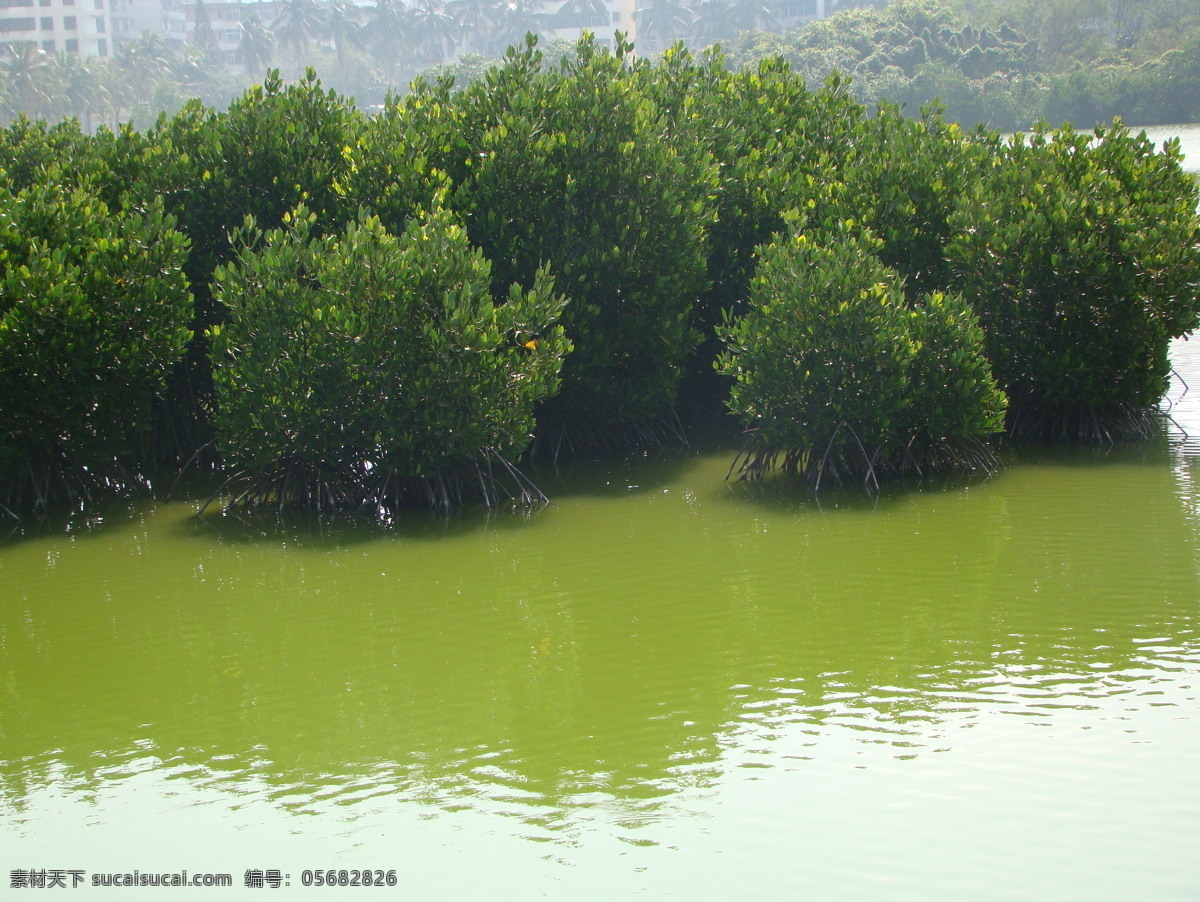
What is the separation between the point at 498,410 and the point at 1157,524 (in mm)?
5979

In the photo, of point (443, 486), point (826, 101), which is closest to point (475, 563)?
point (443, 486)

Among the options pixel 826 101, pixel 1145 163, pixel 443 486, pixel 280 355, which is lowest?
pixel 443 486

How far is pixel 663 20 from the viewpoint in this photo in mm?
129500

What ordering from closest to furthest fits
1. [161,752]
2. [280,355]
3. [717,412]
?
[161,752] < [280,355] < [717,412]

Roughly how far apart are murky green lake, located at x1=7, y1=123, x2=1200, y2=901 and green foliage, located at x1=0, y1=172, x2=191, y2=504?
105cm

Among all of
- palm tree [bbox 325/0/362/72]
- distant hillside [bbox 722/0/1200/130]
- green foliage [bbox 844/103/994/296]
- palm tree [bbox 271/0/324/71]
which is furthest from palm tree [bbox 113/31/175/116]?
green foliage [bbox 844/103/994/296]

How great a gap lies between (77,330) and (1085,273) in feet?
33.8

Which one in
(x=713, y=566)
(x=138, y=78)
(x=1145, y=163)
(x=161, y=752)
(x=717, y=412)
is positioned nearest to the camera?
(x=161, y=752)

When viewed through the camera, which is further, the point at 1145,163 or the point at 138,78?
the point at 138,78

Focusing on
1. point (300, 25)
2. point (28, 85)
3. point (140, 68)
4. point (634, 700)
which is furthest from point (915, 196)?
point (300, 25)

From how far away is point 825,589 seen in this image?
9625mm

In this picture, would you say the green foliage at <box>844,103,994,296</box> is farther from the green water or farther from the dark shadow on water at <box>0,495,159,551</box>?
the dark shadow on water at <box>0,495,159,551</box>

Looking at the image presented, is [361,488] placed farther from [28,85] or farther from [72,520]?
[28,85]

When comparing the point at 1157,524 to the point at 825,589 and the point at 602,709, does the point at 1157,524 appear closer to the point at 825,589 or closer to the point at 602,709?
the point at 825,589
